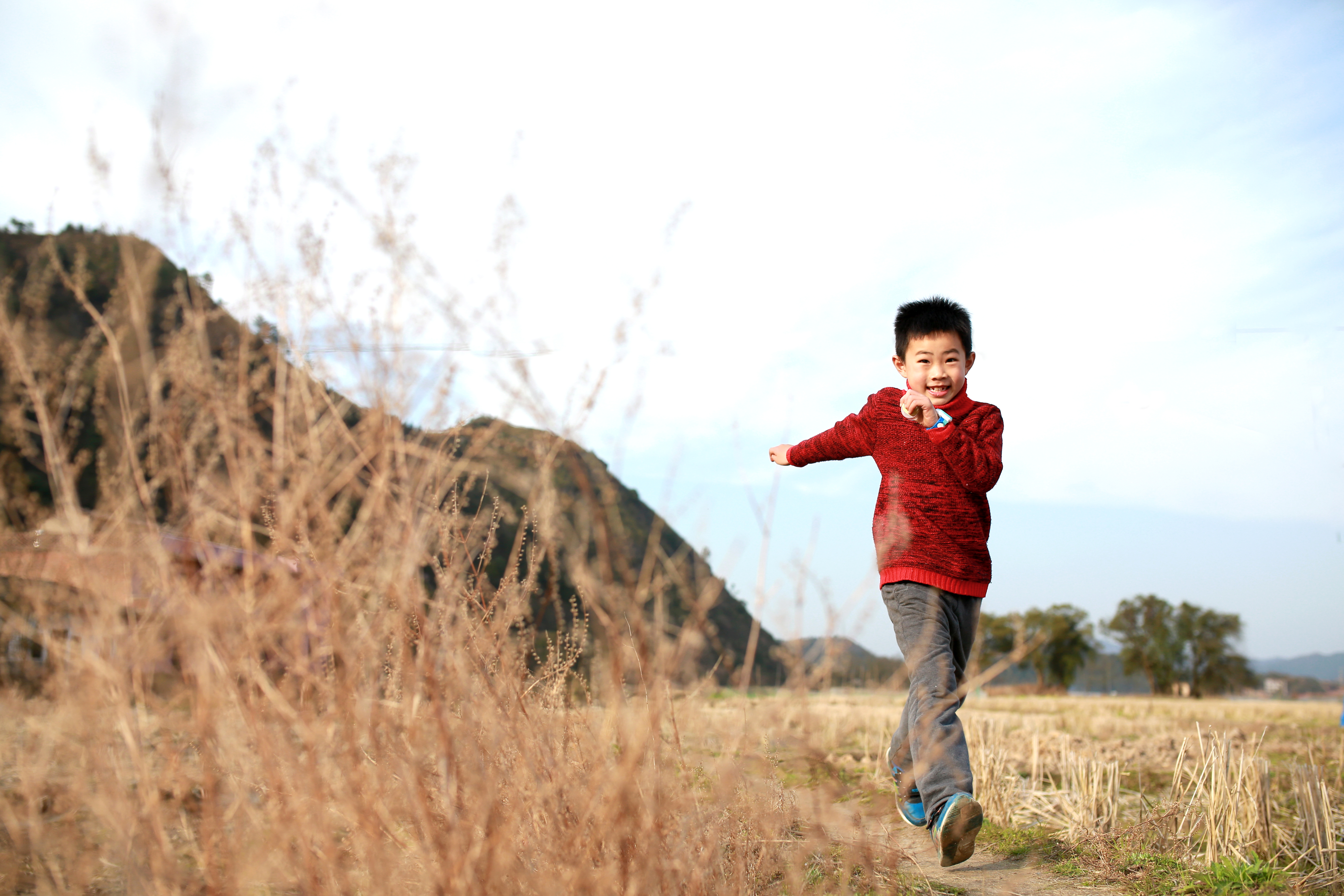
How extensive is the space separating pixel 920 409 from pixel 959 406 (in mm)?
Result: 361

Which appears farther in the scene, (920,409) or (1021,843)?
(1021,843)

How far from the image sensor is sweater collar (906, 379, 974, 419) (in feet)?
9.50

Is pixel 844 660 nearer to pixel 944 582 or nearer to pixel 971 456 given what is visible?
pixel 944 582

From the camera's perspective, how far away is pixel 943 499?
282 centimetres

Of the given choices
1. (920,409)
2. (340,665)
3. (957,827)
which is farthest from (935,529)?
(340,665)

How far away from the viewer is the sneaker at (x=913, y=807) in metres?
2.67

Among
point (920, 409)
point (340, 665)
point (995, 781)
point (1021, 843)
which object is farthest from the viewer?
point (995, 781)

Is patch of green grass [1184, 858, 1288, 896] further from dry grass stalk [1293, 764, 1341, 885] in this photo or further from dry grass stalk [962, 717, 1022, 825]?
dry grass stalk [962, 717, 1022, 825]

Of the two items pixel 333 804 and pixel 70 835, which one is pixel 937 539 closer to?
pixel 333 804

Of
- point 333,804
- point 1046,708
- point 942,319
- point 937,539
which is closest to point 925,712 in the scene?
point 937,539

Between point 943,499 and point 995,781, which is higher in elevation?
point 943,499

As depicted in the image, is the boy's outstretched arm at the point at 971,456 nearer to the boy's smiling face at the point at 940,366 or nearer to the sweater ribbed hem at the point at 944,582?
the boy's smiling face at the point at 940,366

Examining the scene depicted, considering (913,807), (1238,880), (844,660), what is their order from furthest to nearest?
(913,807)
(1238,880)
(844,660)

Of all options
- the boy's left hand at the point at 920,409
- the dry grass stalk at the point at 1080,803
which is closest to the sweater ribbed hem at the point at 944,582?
the boy's left hand at the point at 920,409
